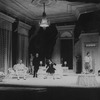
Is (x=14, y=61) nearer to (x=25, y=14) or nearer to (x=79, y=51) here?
(x=25, y=14)

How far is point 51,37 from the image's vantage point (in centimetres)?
1598

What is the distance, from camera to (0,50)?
1195 cm

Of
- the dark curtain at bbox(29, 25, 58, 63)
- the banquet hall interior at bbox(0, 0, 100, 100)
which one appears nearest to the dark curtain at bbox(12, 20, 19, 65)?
the banquet hall interior at bbox(0, 0, 100, 100)

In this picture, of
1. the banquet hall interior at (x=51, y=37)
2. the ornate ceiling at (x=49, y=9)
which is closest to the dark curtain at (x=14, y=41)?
the banquet hall interior at (x=51, y=37)

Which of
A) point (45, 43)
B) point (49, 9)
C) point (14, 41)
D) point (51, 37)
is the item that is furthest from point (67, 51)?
point (14, 41)

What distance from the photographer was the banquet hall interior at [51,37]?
12117mm

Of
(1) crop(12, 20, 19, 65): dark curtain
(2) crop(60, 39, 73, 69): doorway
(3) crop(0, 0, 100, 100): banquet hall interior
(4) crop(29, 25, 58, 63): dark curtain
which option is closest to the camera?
(3) crop(0, 0, 100, 100): banquet hall interior

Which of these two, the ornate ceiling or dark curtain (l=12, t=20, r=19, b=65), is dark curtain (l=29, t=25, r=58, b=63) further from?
dark curtain (l=12, t=20, r=19, b=65)

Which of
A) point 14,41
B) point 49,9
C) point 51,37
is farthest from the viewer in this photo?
point 51,37

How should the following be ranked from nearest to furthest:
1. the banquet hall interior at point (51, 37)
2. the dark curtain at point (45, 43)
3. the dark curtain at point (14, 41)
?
1. the banquet hall interior at point (51, 37)
2. the dark curtain at point (14, 41)
3. the dark curtain at point (45, 43)

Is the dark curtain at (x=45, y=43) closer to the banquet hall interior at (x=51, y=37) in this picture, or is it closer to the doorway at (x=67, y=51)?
the banquet hall interior at (x=51, y=37)

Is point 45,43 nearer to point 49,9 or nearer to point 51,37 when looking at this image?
point 51,37

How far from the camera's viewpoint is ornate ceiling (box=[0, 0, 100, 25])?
12210 millimetres

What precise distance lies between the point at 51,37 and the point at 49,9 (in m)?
2.75
